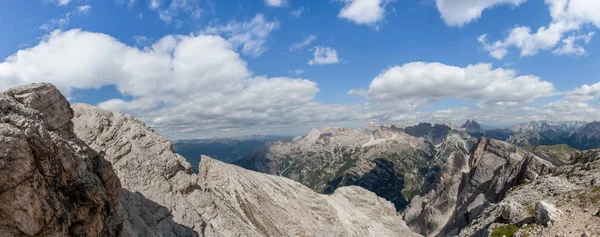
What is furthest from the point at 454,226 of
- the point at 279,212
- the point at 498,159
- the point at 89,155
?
the point at 89,155

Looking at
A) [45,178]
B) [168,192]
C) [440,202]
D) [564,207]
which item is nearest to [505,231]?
[564,207]

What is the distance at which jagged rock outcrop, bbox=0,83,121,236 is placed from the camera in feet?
73.5

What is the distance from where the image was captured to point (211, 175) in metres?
99.2

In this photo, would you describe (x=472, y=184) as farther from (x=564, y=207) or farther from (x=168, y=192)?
(x=168, y=192)

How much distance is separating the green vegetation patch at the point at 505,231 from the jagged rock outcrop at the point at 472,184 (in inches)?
2693

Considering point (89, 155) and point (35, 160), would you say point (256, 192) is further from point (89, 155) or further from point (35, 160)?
point (35, 160)

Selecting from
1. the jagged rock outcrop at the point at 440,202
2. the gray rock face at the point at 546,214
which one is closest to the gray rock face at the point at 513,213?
the gray rock face at the point at 546,214

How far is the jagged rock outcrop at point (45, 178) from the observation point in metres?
22.4

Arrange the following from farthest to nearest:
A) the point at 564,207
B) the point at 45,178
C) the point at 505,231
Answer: the point at 505,231, the point at 564,207, the point at 45,178

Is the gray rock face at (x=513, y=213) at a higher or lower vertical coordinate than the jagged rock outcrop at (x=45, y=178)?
lower

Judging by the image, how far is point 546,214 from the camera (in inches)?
1586

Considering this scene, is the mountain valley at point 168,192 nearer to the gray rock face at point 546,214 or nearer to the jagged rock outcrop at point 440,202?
the gray rock face at point 546,214

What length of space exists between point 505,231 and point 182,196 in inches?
2267

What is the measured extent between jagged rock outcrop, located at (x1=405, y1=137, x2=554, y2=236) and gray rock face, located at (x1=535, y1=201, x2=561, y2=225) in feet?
241
